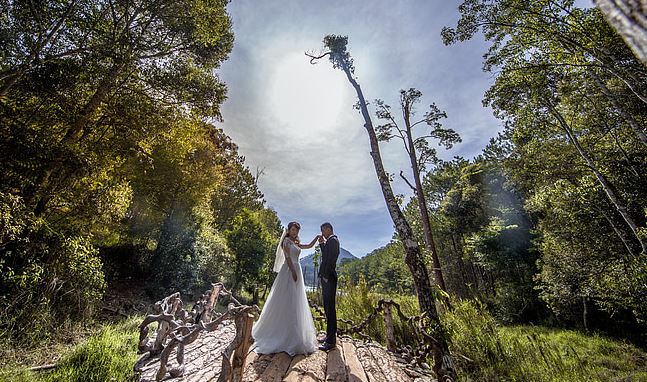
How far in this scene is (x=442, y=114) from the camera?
1005 cm

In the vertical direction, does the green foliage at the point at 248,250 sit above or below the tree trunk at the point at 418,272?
above

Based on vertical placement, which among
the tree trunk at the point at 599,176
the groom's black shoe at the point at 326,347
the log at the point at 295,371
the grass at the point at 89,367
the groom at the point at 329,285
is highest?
the tree trunk at the point at 599,176

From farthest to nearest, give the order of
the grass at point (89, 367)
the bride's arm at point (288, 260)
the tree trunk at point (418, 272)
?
1. the bride's arm at point (288, 260)
2. the tree trunk at point (418, 272)
3. the grass at point (89, 367)

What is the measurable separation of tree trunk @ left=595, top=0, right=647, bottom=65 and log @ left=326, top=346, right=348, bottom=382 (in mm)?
3827

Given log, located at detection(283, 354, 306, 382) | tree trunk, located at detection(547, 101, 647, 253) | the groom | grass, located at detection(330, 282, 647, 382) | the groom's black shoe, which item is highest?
tree trunk, located at detection(547, 101, 647, 253)

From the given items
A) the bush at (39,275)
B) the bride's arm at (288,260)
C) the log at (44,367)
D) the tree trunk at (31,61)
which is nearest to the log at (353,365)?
the bride's arm at (288,260)

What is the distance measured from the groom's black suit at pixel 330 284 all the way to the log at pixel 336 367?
240 millimetres

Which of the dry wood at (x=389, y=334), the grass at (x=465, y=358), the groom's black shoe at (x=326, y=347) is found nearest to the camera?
the grass at (x=465, y=358)

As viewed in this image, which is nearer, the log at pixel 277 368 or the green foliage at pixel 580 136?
the log at pixel 277 368

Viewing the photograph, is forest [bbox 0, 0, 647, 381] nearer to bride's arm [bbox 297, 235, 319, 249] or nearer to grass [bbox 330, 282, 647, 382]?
grass [bbox 330, 282, 647, 382]

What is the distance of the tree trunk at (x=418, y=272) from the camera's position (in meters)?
3.84

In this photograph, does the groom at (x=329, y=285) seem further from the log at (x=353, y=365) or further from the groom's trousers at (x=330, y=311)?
the log at (x=353, y=365)

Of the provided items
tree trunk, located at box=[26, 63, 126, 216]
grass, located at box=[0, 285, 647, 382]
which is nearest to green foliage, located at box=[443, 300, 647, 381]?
grass, located at box=[0, 285, 647, 382]

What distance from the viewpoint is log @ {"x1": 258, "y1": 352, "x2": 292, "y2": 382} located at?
3059 mm
